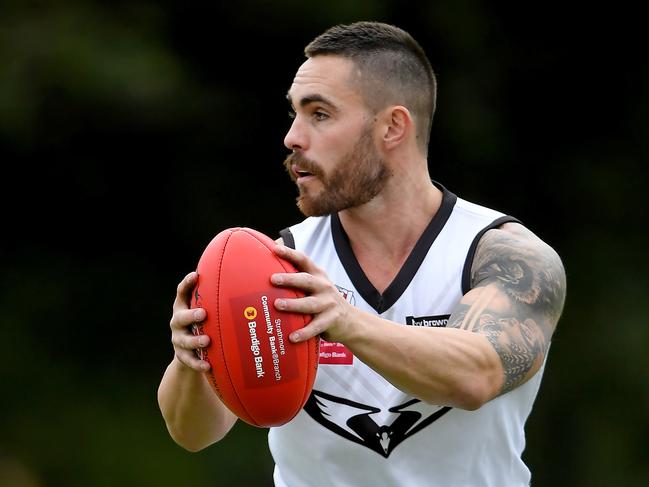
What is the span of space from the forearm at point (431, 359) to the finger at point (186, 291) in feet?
1.78

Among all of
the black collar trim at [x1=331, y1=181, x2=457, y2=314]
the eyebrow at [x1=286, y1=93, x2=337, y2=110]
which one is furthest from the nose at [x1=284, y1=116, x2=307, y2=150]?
the black collar trim at [x1=331, y1=181, x2=457, y2=314]

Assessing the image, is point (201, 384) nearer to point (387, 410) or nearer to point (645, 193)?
point (387, 410)

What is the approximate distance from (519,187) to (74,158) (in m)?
3.85

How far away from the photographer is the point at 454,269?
5.09 meters

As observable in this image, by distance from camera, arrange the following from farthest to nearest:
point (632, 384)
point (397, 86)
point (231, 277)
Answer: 1. point (632, 384)
2. point (397, 86)
3. point (231, 277)

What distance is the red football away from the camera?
4.23 meters

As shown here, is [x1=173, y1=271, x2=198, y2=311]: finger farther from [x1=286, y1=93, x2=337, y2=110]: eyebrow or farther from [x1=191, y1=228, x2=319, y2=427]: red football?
[x1=286, y1=93, x2=337, y2=110]: eyebrow

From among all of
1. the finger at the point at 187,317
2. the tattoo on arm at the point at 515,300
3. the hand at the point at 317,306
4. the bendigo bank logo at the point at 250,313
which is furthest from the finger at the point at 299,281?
the tattoo on arm at the point at 515,300

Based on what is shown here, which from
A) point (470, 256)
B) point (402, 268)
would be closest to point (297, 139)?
point (402, 268)

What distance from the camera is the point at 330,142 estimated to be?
5098 millimetres

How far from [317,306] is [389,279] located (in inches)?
42.1

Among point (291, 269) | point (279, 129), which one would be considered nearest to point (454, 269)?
point (291, 269)

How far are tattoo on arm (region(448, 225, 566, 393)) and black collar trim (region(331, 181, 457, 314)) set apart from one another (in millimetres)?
237

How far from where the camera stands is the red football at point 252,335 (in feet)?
13.9
